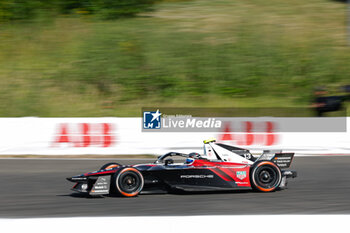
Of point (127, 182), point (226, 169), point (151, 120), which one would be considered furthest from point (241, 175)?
point (151, 120)

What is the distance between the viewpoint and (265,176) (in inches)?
324

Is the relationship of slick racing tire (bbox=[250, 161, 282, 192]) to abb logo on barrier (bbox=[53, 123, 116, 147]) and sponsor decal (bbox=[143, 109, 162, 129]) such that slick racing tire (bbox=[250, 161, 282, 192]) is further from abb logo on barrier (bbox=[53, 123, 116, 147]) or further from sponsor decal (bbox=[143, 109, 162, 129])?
abb logo on barrier (bbox=[53, 123, 116, 147])

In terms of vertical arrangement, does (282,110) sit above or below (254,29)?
below

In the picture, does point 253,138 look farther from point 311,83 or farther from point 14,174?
point 311,83

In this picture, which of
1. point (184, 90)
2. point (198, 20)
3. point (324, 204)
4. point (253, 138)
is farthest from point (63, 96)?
point (324, 204)

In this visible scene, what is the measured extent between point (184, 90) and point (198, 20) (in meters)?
6.05

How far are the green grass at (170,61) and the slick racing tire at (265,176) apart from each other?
11.9 meters

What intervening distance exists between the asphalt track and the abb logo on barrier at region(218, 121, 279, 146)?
10.6 feet

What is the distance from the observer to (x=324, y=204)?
730 cm

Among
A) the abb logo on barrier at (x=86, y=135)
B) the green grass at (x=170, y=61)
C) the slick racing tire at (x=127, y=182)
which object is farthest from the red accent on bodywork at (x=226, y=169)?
the green grass at (x=170, y=61)

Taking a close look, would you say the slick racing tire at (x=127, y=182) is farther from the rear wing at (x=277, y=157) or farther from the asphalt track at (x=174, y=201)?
the rear wing at (x=277, y=157)

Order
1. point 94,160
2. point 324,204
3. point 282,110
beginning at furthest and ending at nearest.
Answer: point 282,110, point 94,160, point 324,204

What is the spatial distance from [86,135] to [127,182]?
6.28 m

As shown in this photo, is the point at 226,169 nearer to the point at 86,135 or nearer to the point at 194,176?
the point at 194,176
